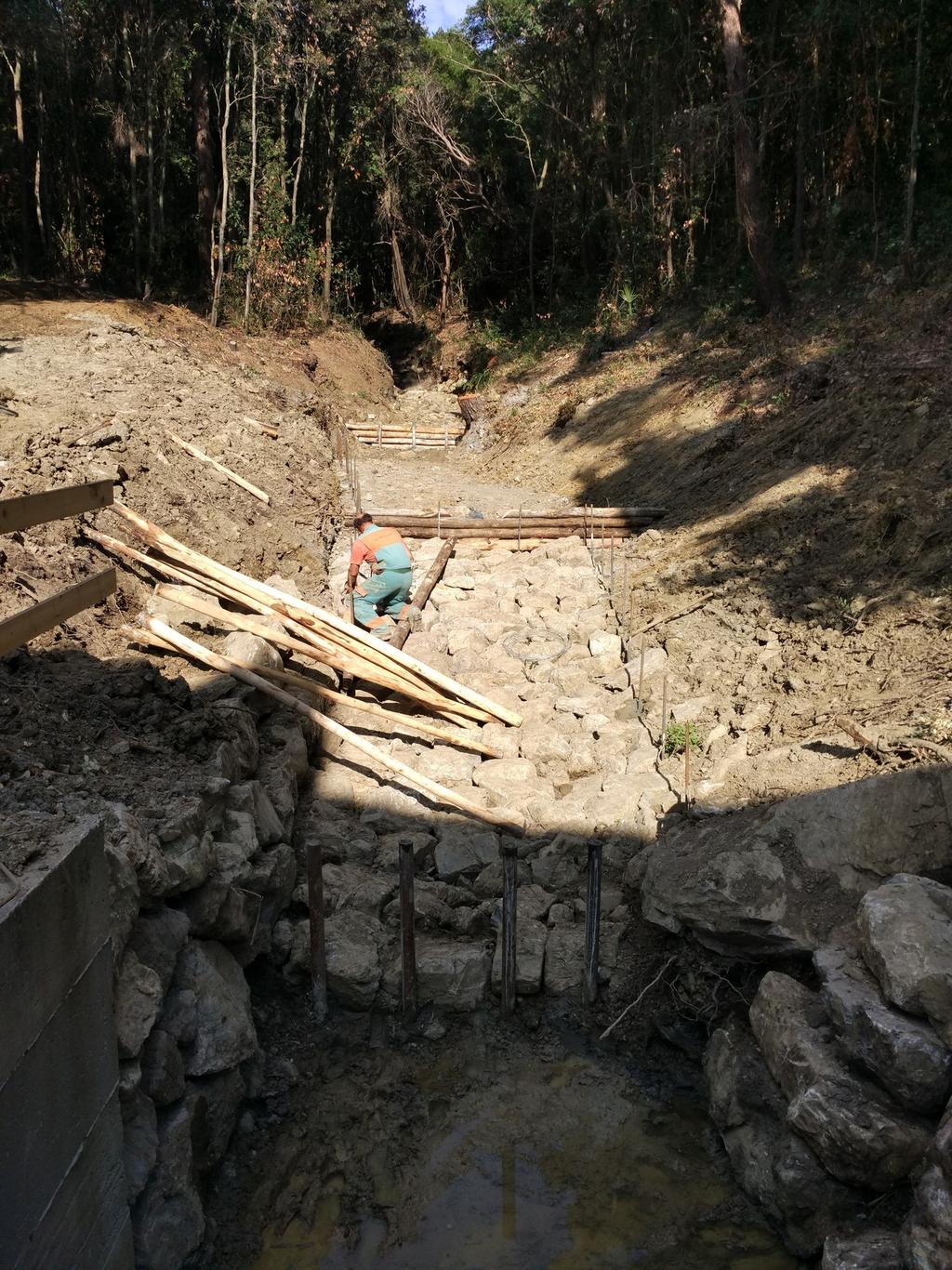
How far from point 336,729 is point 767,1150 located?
3.75m

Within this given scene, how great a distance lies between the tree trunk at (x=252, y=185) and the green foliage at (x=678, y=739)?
17916 millimetres

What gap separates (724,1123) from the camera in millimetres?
4668

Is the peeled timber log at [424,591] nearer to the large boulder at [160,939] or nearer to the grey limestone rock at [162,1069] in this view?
the large boulder at [160,939]

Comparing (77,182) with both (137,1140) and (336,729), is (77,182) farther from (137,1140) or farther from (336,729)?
(137,1140)

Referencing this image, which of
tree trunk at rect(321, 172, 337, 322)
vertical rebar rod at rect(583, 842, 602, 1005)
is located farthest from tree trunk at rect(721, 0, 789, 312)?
vertical rebar rod at rect(583, 842, 602, 1005)

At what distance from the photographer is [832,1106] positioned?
13.3 feet

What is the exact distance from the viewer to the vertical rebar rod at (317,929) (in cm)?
524

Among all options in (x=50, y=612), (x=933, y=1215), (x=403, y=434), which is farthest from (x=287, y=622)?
(x=403, y=434)

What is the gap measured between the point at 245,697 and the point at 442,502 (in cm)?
796

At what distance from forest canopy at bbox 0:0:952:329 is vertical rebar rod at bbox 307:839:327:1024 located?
13.9 m

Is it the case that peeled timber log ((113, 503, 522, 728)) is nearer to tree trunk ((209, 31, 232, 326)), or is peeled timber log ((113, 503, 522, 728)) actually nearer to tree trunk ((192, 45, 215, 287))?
tree trunk ((209, 31, 232, 326))

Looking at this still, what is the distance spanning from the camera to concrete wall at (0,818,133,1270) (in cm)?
302

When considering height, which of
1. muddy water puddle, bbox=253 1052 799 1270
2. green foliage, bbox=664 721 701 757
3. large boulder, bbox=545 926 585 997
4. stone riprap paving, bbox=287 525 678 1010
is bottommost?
muddy water puddle, bbox=253 1052 799 1270

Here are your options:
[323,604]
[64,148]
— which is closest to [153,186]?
[64,148]
